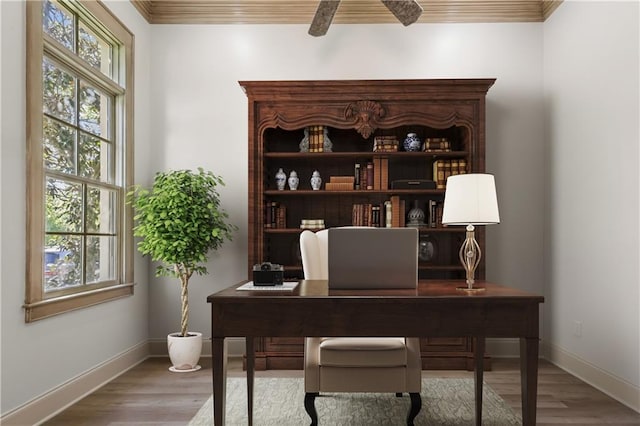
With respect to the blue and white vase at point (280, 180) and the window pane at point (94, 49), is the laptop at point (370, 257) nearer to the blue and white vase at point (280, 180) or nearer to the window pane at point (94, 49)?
the blue and white vase at point (280, 180)

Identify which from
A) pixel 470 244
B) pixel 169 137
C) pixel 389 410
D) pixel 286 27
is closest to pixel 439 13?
pixel 286 27

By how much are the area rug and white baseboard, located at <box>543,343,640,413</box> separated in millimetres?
726

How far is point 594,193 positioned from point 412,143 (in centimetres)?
140

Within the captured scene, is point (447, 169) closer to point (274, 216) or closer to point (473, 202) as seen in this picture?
point (274, 216)

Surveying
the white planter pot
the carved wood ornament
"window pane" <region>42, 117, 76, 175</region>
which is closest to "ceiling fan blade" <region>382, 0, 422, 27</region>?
the carved wood ornament

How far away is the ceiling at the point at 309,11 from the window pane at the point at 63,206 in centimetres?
198

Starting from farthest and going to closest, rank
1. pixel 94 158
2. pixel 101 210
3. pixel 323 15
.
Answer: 1. pixel 101 210
2. pixel 94 158
3. pixel 323 15

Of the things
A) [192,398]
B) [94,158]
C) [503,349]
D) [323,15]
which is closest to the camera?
[323,15]

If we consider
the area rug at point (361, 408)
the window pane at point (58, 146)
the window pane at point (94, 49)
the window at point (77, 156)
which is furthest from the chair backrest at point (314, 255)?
the window pane at point (94, 49)

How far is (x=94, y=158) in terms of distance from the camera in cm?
417

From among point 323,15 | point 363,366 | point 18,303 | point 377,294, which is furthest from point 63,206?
point 377,294

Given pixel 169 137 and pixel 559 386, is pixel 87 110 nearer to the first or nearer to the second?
pixel 169 137

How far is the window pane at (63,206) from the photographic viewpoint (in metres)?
3.48

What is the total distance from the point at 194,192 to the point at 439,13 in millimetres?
2568
